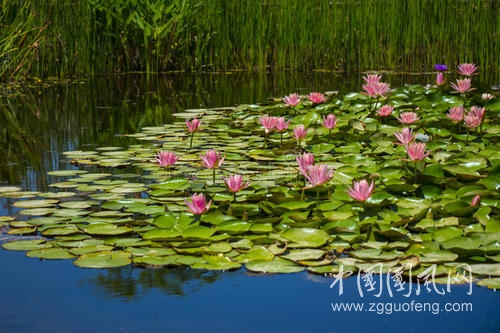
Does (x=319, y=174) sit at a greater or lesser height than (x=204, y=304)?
greater

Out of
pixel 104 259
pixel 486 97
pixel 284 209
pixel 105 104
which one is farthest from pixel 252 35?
pixel 104 259

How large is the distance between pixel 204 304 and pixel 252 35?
6.39m

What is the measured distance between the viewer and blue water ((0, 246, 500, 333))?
1901 millimetres

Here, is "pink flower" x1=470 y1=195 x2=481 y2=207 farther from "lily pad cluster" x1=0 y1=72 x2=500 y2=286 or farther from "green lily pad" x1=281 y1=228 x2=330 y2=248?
"green lily pad" x1=281 y1=228 x2=330 y2=248

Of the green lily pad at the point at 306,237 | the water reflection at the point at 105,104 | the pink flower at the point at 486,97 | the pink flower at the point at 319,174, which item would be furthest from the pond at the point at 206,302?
the pink flower at the point at 486,97

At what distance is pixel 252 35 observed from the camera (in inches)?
321

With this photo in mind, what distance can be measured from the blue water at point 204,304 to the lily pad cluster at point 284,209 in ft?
0.23

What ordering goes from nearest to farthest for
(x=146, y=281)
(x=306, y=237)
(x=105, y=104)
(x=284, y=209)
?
1. (x=146, y=281)
2. (x=306, y=237)
3. (x=284, y=209)
4. (x=105, y=104)

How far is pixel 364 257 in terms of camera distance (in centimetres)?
229

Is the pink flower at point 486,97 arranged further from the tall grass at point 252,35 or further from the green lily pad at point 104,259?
the tall grass at point 252,35

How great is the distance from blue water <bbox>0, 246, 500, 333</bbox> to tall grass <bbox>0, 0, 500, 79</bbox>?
195 inches

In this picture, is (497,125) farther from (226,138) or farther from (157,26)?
(157,26)

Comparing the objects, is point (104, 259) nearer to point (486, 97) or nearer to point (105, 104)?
point (486, 97)

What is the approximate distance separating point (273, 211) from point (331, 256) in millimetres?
403
